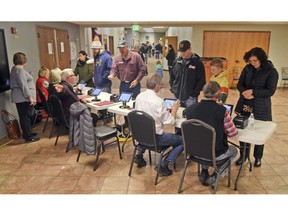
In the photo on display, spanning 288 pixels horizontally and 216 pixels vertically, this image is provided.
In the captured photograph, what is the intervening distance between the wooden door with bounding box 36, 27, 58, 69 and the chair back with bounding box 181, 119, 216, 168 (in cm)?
410

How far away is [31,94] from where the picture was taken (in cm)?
380

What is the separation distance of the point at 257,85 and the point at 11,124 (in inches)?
141

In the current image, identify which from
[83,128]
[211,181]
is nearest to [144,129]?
[83,128]

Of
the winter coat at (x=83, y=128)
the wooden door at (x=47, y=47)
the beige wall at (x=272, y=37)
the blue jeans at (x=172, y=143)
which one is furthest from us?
the beige wall at (x=272, y=37)

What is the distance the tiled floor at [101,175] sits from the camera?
2.62 meters

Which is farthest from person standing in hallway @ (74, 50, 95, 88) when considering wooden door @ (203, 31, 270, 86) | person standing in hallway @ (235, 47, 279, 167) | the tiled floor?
wooden door @ (203, 31, 270, 86)

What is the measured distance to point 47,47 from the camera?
5.61 m

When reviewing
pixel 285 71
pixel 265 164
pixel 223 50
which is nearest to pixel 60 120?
pixel 265 164

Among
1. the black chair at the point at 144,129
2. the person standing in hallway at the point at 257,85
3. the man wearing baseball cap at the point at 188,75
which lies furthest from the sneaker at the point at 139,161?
the person standing in hallway at the point at 257,85

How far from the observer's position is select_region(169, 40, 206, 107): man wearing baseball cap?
325cm

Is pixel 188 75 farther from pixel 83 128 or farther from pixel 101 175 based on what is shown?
pixel 101 175

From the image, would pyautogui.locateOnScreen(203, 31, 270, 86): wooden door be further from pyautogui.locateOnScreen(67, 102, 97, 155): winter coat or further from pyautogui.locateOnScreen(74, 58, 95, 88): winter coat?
pyautogui.locateOnScreen(67, 102, 97, 155): winter coat

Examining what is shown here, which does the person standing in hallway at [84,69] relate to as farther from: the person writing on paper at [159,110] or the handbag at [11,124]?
the person writing on paper at [159,110]

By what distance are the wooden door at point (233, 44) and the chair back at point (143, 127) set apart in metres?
6.54
